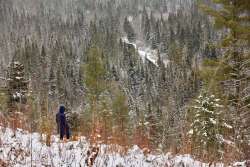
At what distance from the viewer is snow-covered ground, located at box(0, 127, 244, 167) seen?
3.89 meters

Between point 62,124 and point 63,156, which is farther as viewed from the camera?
point 62,124

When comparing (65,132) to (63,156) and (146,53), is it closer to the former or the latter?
(63,156)

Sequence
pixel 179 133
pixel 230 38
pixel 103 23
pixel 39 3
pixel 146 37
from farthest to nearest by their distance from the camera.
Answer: pixel 39 3
pixel 103 23
pixel 146 37
pixel 230 38
pixel 179 133

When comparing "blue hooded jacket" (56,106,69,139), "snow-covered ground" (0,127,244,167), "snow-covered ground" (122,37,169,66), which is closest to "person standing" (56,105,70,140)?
"blue hooded jacket" (56,106,69,139)

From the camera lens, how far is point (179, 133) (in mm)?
4699

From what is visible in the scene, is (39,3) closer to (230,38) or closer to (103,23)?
(103,23)

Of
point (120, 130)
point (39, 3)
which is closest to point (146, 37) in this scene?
point (39, 3)

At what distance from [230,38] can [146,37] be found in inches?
4532

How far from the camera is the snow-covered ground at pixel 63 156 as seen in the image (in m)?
3.89

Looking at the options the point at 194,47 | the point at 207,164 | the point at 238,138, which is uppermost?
the point at 238,138

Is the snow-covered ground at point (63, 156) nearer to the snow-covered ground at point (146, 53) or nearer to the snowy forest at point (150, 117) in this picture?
the snowy forest at point (150, 117)

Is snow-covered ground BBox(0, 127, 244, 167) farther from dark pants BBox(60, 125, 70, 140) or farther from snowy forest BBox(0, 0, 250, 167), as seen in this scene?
dark pants BBox(60, 125, 70, 140)

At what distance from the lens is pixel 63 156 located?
408 cm

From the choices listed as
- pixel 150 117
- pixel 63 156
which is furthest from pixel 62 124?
pixel 150 117
